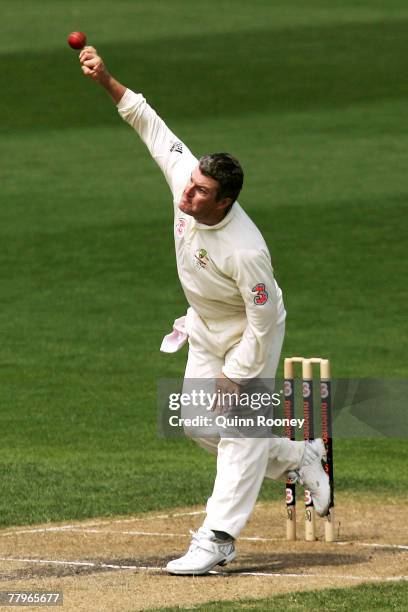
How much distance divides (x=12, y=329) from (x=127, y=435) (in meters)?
4.03

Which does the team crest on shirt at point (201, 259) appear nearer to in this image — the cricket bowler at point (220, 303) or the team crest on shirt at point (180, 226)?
the cricket bowler at point (220, 303)

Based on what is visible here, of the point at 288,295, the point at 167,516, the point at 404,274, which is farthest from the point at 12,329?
the point at 167,516

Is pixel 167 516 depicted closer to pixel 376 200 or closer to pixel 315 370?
pixel 315 370

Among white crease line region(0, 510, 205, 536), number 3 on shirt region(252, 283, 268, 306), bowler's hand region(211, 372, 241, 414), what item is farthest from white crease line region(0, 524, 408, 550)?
number 3 on shirt region(252, 283, 268, 306)

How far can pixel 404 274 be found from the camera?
17344mm

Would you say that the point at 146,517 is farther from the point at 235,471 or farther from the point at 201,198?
the point at 201,198

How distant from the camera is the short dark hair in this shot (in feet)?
23.1

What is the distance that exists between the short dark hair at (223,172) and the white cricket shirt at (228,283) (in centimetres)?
14

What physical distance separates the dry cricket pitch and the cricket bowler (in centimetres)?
25

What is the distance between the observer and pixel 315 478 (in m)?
8.03

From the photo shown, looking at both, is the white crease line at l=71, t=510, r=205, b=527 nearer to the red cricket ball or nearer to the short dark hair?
the short dark hair

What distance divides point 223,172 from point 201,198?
156 millimetres

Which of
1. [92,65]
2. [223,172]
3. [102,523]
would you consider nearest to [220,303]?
[223,172]

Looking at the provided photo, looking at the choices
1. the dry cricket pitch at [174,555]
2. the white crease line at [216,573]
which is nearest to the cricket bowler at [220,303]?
the white crease line at [216,573]
